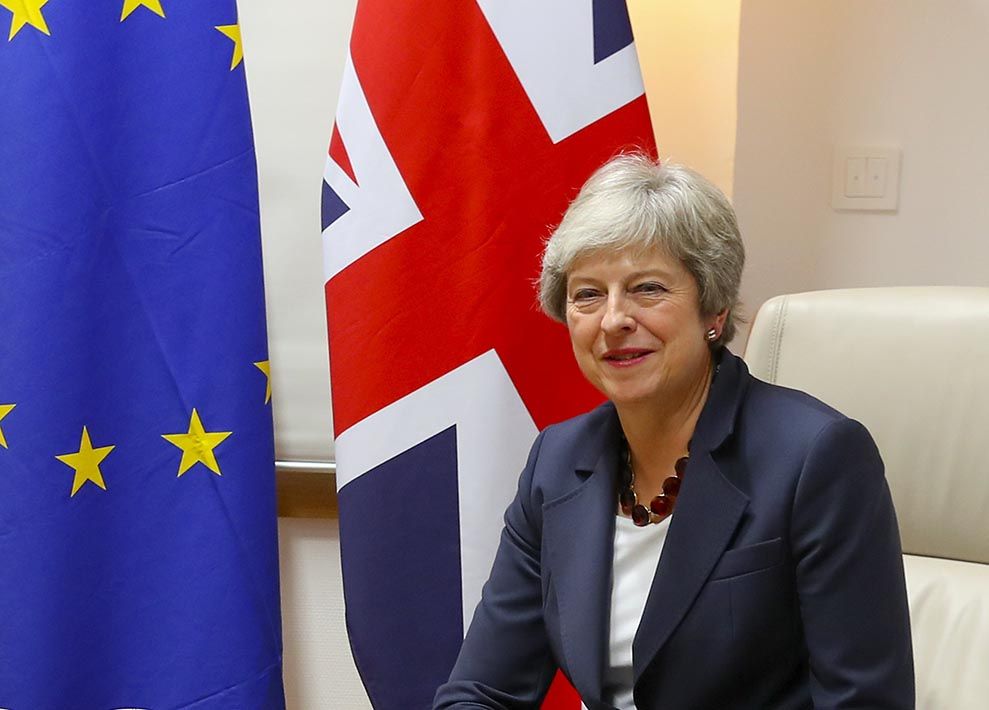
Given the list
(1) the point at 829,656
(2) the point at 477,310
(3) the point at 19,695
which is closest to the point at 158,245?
(2) the point at 477,310

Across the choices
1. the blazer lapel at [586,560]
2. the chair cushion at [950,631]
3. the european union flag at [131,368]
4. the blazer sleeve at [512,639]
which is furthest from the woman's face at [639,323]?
the european union flag at [131,368]

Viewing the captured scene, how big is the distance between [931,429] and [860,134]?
32.3 inches

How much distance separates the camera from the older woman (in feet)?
3.85

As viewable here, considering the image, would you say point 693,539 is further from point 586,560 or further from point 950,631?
point 950,631

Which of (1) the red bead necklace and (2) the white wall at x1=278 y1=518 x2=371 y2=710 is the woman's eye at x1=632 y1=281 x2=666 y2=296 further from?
(2) the white wall at x1=278 y1=518 x2=371 y2=710

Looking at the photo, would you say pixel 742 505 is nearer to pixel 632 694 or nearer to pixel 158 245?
pixel 632 694

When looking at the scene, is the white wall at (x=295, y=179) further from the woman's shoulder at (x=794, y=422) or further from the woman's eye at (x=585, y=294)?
the woman's shoulder at (x=794, y=422)

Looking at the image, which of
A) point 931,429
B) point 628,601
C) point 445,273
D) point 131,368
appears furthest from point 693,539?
point 131,368

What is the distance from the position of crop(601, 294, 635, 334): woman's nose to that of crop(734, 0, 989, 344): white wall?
0.98 meters

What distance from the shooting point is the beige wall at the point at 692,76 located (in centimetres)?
211

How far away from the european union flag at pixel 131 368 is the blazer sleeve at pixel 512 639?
63 cm

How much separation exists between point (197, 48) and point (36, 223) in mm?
379

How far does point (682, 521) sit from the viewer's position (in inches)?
49.5

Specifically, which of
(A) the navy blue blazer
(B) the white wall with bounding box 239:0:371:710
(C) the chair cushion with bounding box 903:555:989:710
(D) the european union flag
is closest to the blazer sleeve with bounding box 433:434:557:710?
(A) the navy blue blazer
